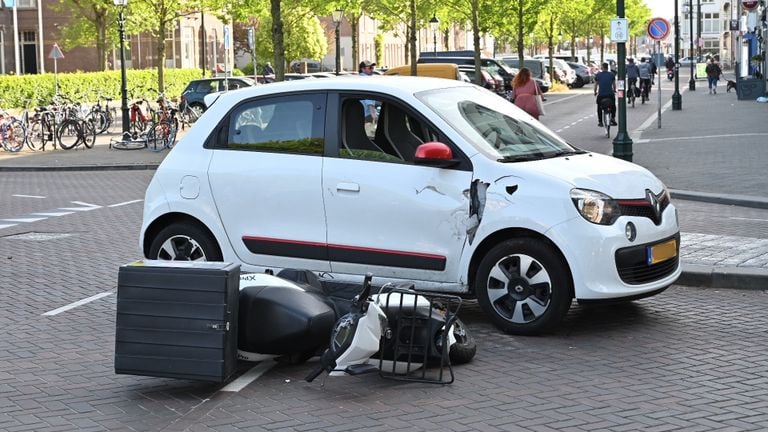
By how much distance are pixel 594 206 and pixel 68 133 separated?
2460 centimetres

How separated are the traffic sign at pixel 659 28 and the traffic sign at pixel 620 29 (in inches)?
478

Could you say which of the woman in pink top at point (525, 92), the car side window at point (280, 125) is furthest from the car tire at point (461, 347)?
the woman in pink top at point (525, 92)

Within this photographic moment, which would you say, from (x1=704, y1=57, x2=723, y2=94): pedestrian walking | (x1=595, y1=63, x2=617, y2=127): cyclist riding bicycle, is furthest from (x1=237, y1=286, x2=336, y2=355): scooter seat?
(x1=704, y1=57, x2=723, y2=94): pedestrian walking

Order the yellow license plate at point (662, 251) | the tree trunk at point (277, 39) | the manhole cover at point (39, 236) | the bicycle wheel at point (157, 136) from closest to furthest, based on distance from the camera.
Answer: the yellow license plate at point (662, 251)
the manhole cover at point (39, 236)
the tree trunk at point (277, 39)
the bicycle wheel at point (157, 136)

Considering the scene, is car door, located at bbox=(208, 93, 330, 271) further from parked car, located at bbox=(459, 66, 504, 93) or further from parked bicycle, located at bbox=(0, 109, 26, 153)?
parked car, located at bbox=(459, 66, 504, 93)

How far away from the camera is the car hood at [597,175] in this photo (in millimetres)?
8070

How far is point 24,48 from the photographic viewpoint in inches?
2879

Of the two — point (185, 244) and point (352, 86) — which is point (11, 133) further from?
point (352, 86)

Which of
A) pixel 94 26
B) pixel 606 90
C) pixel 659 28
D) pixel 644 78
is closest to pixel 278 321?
pixel 606 90

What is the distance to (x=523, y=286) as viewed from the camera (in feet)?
26.6

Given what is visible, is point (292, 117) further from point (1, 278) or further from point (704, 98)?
→ point (704, 98)

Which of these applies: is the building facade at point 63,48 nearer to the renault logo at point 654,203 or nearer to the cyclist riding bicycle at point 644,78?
the cyclist riding bicycle at point 644,78

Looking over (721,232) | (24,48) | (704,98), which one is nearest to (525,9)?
(704,98)

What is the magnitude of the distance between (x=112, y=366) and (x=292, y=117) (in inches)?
89.2
